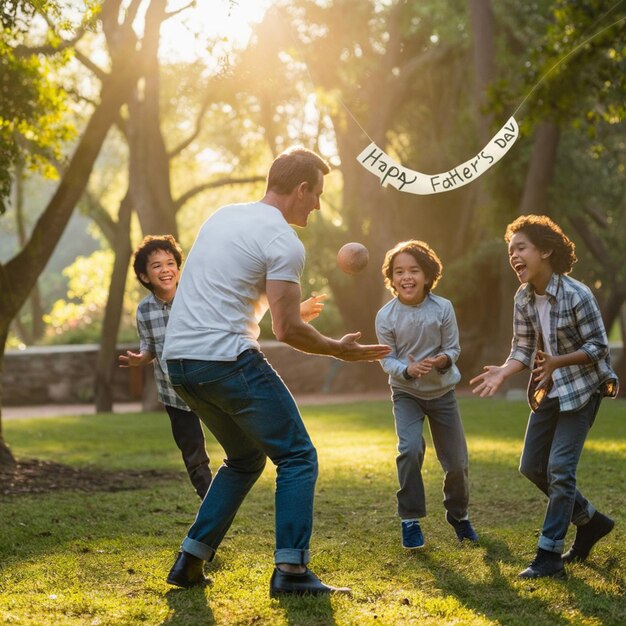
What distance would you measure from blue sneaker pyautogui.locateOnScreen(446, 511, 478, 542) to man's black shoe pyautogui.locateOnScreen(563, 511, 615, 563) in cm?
70

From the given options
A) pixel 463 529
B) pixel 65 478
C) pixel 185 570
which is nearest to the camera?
pixel 185 570

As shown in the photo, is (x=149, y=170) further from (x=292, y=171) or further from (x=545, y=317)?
(x=292, y=171)

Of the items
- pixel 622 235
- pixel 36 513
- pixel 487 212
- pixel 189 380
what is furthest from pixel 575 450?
pixel 622 235

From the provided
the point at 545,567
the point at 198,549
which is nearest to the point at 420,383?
the point at 545,567

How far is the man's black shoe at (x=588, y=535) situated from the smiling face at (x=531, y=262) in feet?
3.88

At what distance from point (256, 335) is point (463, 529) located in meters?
2.12

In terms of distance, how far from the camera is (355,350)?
4605 mm

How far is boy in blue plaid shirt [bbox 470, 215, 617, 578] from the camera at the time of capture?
5008mm

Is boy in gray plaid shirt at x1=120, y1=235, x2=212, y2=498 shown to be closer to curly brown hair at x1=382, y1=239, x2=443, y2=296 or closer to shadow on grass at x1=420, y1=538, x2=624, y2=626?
curly brown hair at x1=382, y1=239, x2=443, y2=296

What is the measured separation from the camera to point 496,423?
13.7 m

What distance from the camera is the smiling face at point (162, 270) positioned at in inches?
246

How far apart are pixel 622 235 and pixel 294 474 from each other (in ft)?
58.3

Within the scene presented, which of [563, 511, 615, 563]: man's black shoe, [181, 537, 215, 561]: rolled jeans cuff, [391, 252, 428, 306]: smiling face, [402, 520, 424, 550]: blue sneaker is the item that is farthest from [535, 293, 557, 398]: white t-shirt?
[181, 537, 215, 561]: rolled jeans cuff

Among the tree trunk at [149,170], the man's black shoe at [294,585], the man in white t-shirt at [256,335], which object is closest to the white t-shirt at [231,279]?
the man in white t-shirt at [256,335]
